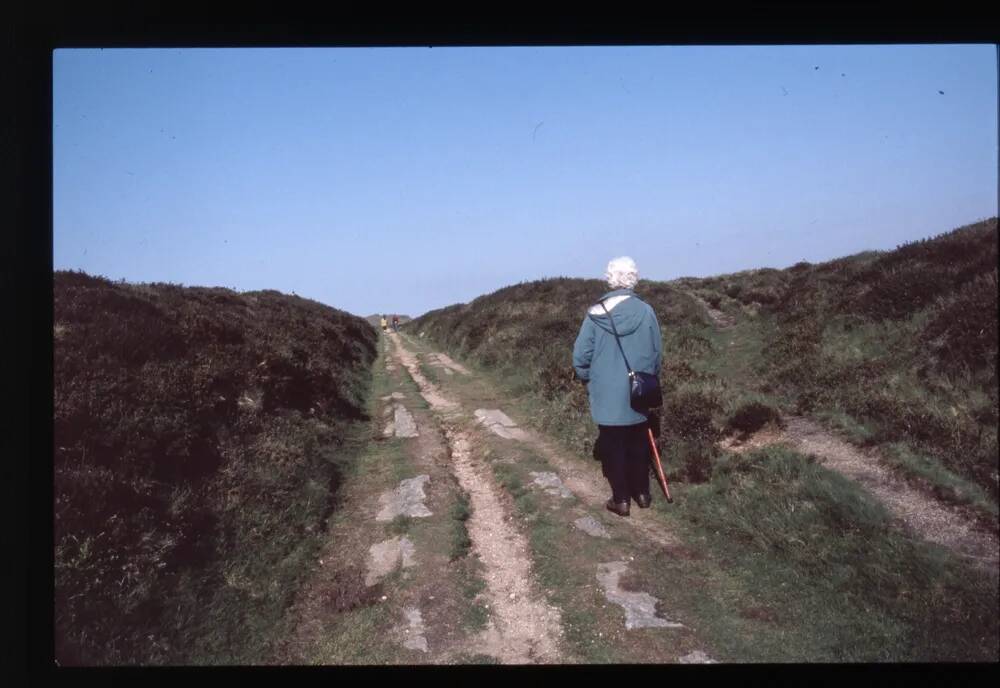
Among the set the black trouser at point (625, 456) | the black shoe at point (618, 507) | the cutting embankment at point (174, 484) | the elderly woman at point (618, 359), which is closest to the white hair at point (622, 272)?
the elderly woman at point (618, 359)

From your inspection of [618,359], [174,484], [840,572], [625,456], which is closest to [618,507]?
[625,456]

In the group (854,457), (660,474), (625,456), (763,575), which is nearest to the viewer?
(763,575)

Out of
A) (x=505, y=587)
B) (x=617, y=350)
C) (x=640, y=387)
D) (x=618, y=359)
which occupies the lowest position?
(x=505, y=587)

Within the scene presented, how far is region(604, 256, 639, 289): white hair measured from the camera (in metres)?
5.91

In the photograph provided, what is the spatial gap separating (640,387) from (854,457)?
320 cm

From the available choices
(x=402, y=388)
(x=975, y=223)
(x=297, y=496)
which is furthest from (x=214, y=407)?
(x=975, y=223)

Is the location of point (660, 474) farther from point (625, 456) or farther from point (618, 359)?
point (618, 359)

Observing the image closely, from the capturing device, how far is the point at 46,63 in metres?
4.70

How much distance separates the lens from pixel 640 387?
5.80 m

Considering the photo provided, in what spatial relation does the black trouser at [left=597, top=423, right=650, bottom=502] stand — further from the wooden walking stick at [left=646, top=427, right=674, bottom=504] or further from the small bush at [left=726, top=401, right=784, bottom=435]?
the small bush at [left=726, top=401, right=784, bottom=435]

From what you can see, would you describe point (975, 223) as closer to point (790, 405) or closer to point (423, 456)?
point (790, 405)

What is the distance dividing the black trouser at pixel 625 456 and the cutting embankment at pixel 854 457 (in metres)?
0.47

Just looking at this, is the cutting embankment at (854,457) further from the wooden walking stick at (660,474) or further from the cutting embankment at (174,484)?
the cutting embankment at (174,484)

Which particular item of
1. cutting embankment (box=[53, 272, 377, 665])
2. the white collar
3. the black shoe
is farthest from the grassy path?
cutting embankment (box=[53, 272, 377, 665])
